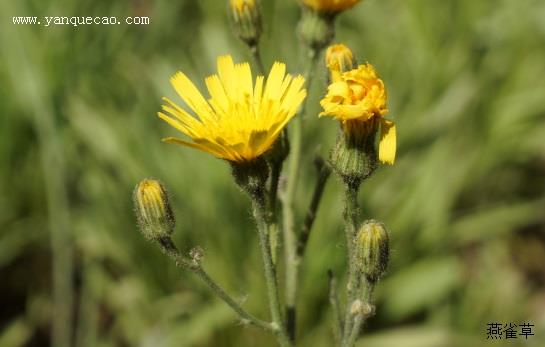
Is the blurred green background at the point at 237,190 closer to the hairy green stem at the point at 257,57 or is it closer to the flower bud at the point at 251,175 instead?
the hairy green stem at the point at 257,57

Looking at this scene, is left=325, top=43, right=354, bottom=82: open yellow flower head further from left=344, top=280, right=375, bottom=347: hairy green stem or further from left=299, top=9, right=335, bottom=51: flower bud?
left=344, top=280, right=375, bottom=347: hairy green stem

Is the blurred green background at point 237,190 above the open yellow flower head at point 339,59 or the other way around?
above

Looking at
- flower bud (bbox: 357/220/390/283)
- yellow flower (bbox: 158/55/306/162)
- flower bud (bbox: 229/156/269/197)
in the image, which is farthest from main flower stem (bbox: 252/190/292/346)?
flower bud (bbox: 357/220/390/283)

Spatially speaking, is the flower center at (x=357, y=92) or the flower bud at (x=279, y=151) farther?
the flower bud at (x=279, y=151)

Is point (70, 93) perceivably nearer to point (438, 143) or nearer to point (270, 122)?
point (438, 143)

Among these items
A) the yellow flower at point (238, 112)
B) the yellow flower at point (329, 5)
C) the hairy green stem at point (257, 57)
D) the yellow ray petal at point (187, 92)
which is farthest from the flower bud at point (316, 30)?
the yellow ray petal at point (187, 92)

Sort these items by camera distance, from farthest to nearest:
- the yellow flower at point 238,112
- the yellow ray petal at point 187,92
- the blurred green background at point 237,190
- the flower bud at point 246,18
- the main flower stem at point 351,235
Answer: the blurred green background at point 237,190
the flower bud at point 246,18
the yellow ray petal at point 187,92
the main flower stem at point 351,235
the yellow flower at point 238,112
